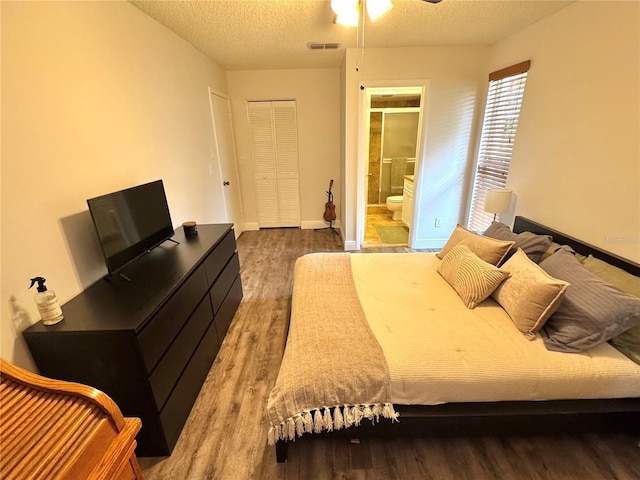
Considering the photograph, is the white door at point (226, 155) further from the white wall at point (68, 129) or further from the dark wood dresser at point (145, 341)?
the dark wood dresser at point (145, 341)

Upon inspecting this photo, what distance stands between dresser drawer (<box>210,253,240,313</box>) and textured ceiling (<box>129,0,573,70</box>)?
1.98m

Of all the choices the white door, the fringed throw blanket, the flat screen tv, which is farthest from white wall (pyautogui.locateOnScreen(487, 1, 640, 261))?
the white door

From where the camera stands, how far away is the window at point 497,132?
2.86 m

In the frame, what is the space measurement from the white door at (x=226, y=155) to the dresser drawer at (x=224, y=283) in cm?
160

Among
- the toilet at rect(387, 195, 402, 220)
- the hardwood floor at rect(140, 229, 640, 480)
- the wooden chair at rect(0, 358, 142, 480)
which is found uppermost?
the wooden chair at rect(0, 358, 142, 480)

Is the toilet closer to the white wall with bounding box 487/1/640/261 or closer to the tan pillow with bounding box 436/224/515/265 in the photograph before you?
the white wall with bounding box 487/1/640/261

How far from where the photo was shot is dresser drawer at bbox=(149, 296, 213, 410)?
1.45 meters

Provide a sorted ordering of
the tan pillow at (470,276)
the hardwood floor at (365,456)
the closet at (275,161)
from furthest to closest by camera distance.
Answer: the closet at (275,161) → the tan pillow at (470,276) → the hardwood floor at (365,456)

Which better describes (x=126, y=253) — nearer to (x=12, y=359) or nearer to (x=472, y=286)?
(x=12, y=359)

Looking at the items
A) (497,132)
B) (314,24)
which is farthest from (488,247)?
(314,24)

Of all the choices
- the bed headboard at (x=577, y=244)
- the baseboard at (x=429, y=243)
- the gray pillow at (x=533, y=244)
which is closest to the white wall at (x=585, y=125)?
the bed headboard at (x=577, y=244)

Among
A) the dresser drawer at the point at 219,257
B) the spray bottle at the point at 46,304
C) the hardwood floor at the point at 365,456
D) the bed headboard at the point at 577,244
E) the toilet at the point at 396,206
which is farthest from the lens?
the toilet at the point at 396,206

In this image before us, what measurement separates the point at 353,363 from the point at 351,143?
9.46ft

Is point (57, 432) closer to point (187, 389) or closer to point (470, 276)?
point (187, 389)
